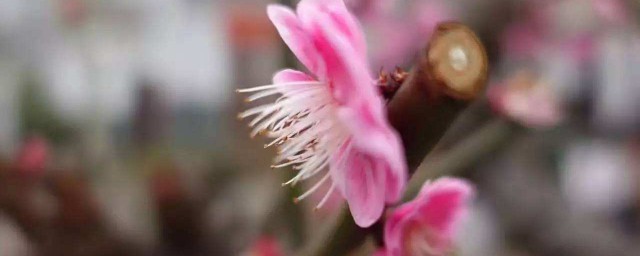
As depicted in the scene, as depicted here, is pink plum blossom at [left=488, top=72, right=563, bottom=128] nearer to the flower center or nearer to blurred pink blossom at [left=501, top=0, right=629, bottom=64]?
blurred pink blossom at [left=501, top=0, right=629, bottom=64]

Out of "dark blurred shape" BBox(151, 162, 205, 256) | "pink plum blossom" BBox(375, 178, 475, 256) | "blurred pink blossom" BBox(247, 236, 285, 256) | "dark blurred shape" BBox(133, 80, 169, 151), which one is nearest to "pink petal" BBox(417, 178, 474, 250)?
"pink plum blossom" BBox(375, 178, 475, 256)

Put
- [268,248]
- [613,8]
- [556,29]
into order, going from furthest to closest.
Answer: [556,29] → [613,8] → [268,248]

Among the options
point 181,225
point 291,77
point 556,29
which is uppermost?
point 291,77

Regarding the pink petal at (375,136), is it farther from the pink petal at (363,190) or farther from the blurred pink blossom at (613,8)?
the blurred pink blossom at (613,8)

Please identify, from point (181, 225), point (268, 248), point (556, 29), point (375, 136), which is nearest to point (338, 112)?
point (375, 136)

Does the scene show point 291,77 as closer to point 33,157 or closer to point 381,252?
point 381,252
